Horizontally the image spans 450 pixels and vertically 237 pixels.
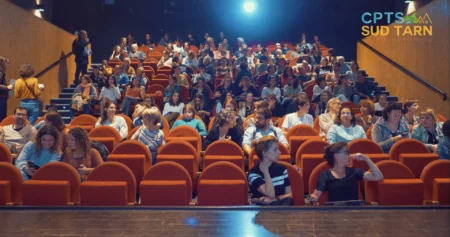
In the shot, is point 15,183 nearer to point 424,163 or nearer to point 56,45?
point 424,163

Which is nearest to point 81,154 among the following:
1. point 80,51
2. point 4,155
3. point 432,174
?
point 4,155

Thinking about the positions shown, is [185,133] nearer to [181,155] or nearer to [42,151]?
[181,155]

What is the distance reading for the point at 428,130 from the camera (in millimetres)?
6590

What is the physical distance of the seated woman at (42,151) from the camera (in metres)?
5.32

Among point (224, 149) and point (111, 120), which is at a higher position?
point (111, 120)

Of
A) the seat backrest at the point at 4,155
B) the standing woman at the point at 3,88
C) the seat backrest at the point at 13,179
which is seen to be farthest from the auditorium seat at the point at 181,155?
the standing woman at the point at 3,88

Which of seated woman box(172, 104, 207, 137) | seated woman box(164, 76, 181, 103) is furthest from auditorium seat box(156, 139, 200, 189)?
seated woman box(164, 76, 181, 103)

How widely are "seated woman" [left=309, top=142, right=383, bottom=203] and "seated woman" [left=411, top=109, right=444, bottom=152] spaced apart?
205 cm

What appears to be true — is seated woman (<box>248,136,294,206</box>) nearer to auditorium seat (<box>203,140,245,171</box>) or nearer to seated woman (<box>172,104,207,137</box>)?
auditorium seat (<box>203,140,245,171</box>)

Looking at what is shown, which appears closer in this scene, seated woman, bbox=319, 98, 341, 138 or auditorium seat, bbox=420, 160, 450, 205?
auditorium seat, bbox=420, 160, 450, 205

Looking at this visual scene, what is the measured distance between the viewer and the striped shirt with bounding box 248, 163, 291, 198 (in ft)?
15.3

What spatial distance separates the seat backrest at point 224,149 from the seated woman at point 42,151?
4.62ft

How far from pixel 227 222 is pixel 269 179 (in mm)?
585

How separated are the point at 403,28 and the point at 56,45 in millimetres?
6641
